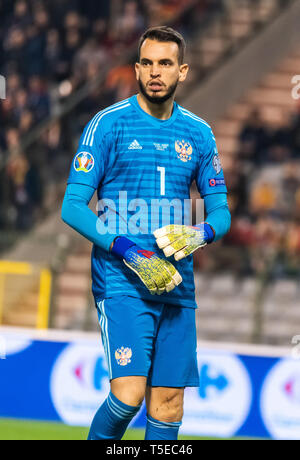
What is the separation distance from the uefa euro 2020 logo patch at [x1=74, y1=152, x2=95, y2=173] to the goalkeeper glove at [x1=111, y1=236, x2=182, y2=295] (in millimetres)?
374

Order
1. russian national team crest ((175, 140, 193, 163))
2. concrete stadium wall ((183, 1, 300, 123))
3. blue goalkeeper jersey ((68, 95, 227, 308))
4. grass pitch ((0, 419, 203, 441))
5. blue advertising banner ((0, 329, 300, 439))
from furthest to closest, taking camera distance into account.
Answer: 1. concrete stadium wall ((183, 1, 300, 123))
2. blue advertising banner ((0, 329, 300, 439))
3. grass pitch ((0, 419, 203, 441))
4. russian national team crest ((175, 140, 193, 163))
5. blue goalkeeper jersey ((68, 95, 227, 308))

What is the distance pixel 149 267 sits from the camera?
409cm

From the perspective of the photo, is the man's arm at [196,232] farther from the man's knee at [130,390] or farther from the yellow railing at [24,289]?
the yellow railing at [24,289]

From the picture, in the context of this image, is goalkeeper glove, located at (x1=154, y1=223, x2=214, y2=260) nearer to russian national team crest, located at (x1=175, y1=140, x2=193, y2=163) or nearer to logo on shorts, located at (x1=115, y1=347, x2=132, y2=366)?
russian national team crest, located at (x1=175, y1=140, x2=193, y2=163)

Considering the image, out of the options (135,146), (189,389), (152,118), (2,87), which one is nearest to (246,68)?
(2,87)

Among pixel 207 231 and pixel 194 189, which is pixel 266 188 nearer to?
pixel 194 189

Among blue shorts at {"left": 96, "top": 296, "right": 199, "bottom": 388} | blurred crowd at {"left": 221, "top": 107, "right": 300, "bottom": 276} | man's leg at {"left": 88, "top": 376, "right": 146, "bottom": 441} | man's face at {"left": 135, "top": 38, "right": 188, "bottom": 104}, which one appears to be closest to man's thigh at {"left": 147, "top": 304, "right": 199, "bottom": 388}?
blue shorts at {"left": 96, "top": 296, "right": 199, "bottom": 388}

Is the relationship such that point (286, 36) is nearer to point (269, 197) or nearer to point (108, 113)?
point (269, 197)

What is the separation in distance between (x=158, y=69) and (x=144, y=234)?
770 millimetres

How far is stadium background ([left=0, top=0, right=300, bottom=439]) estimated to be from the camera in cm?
834

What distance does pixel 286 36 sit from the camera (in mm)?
13867

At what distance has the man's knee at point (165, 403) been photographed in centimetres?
431
